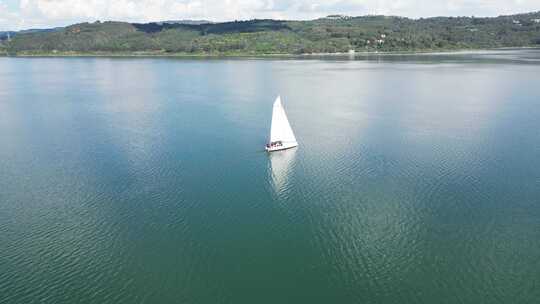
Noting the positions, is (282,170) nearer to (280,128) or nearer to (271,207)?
(280,128)

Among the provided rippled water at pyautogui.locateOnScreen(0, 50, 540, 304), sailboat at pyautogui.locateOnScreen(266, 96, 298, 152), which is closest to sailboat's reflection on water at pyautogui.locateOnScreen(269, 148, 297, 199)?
rippled water at pyautogui.locateOnScreen(0, 50, 540, 304)

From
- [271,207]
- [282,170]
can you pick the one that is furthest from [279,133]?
[271,207]

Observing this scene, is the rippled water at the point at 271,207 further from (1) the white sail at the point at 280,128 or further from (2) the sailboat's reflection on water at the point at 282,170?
(1) the white sail at the point at 280,128

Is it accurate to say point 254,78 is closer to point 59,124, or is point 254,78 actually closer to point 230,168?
point 59,124

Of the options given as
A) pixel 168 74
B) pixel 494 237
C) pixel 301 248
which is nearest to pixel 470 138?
pixel 494 237

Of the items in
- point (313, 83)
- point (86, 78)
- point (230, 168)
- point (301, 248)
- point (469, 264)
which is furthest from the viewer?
point (86, 78)

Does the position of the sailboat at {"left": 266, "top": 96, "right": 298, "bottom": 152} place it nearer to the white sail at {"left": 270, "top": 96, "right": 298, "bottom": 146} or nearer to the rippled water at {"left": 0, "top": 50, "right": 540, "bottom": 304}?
the white sail at {"left": 270, "top": 96, "right": 298, "bottom": 146}
